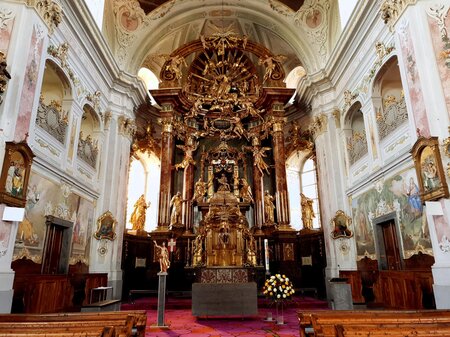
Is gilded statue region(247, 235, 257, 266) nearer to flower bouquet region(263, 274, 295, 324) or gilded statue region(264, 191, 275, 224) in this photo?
gilded statue region(264, 191, 275, 224)

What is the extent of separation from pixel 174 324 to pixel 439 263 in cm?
501

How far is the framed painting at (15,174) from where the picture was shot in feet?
18.0

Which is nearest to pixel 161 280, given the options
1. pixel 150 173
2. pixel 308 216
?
pixel 308 216

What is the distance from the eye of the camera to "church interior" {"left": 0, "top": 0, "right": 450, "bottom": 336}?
Result: 618cm

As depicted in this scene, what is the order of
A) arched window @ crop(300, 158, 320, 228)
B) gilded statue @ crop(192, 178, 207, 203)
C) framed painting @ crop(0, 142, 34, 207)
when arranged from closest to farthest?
framed painting @ crop(0, 142, 34, 207), gilded statue @ crop(192, 178, 207, 203), arched window @ crop(300, 158, 320, 228)

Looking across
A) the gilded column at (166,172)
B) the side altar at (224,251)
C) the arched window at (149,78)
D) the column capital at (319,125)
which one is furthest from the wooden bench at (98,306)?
the arched window at (149,78)

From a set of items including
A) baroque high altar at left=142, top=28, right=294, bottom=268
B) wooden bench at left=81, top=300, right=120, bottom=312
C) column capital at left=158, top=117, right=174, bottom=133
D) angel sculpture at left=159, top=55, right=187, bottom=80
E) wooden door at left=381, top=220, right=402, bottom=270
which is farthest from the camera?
angel sculpture at left=159, top=55, right=187, bottom=80

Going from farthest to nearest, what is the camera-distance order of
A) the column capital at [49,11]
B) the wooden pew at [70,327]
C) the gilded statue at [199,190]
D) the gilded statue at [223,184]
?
the gilded statue at [223,184]
the gilded statue at [199,190]
the column capital at [49,11]
the wooden pew at [70,327]

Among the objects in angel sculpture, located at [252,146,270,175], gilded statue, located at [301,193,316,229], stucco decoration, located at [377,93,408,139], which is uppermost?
angel sculpture, located at [252,146,270,175]

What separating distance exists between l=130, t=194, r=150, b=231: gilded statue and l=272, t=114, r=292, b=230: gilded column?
5036 mm

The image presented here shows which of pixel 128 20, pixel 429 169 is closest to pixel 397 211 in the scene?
pixel 429 169

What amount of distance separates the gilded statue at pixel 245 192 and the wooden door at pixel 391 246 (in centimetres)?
561

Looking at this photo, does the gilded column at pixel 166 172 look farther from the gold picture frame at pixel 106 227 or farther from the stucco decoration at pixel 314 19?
the stucco decoration at pixel 314 19

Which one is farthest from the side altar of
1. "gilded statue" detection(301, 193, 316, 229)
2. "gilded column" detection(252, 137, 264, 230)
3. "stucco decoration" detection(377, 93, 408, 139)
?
"stucco decoration" detection(377, 93, 408, 139)
